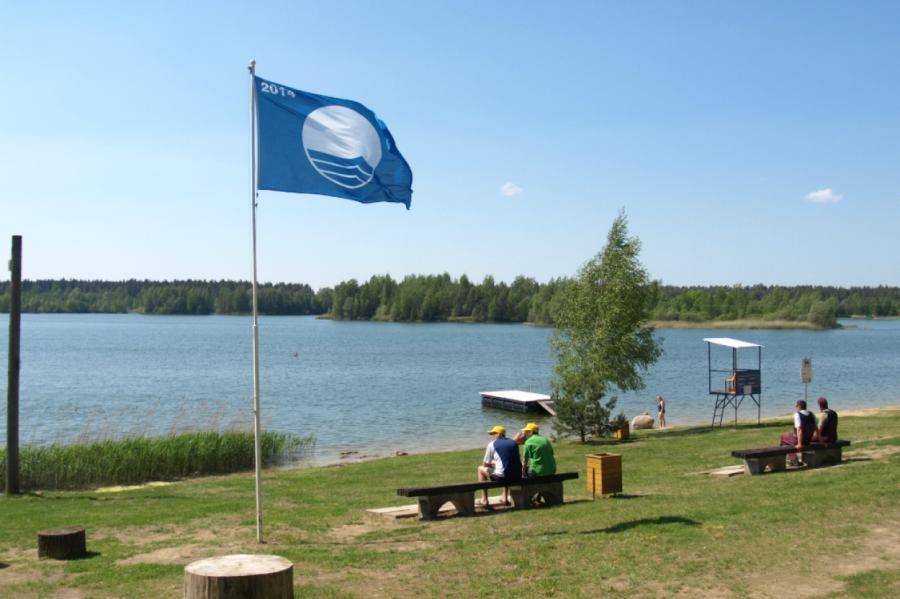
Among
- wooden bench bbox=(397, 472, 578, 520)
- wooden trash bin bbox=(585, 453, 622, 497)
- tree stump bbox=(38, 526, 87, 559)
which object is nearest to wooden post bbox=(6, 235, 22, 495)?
tree stump bbox=(38, 526, 87, 559)

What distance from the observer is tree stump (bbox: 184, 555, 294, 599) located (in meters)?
6.19

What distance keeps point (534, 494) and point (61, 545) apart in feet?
22.8

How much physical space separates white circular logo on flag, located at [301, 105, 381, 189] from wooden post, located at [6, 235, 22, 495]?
8.95m

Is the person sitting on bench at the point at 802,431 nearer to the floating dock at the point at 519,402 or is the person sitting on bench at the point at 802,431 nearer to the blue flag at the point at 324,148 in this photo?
the blue flag at the point at 324,148

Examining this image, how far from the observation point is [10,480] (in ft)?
57.7

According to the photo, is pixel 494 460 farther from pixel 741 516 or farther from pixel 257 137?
pixel 257 137

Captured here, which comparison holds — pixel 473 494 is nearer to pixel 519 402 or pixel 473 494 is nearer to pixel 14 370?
pixel 14 370

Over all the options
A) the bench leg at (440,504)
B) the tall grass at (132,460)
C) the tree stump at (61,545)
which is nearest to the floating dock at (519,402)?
the tall grass at (132,460)

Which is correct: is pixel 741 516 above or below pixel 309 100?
below

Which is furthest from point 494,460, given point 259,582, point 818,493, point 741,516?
point 259,582

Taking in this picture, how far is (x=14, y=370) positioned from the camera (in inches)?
689

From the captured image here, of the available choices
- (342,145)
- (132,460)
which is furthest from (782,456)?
(132,460)

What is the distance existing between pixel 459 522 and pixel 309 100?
634 centimetres

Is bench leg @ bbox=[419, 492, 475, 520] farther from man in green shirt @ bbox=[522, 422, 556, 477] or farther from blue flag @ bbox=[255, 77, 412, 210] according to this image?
blue flag @ bbox=[255, 77, 412, 210]
